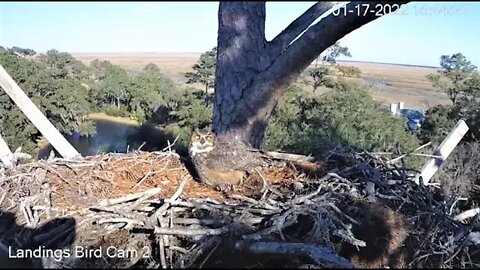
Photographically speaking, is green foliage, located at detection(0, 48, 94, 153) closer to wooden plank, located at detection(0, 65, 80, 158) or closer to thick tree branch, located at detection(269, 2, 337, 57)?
wooden plank, located at detection(0, 65, 80, 158)

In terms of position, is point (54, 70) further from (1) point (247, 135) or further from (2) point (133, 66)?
(2) point (133, 66)

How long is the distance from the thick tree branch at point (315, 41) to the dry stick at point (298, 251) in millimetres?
1155

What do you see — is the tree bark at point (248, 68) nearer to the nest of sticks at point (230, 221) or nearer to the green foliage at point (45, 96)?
the nest of sticks at point (230, 221)

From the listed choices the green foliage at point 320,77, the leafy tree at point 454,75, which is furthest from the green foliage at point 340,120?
the leafy tree at point 454,75

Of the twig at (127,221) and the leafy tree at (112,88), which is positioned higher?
the leafy tree at (112,88)

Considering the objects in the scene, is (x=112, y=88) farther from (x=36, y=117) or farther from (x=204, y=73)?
(x=36, y=117)

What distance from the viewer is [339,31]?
91.0 inches

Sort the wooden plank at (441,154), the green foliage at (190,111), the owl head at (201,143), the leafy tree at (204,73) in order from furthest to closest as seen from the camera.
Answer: the green foliage at (190,111) → the leafy tree at (204,73) → the wooden plank at (441,154) → the owl head at (201,143)

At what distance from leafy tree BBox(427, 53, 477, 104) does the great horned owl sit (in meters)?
4.96

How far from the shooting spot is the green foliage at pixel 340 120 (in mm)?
10211

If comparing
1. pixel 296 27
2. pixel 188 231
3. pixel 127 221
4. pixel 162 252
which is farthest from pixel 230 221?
pixel 296 27

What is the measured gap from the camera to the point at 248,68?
108 inches

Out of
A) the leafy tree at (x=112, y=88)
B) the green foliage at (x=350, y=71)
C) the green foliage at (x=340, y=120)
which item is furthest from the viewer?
the green foliage at (x=350, y=71)

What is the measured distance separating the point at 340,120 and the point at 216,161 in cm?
863
